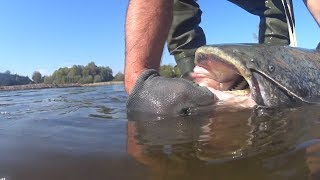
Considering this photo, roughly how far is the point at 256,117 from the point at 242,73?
1.15 ft

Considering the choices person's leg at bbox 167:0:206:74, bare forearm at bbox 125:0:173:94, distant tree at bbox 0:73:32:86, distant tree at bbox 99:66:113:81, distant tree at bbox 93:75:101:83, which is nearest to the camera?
bare forearm at bbox 125:0:173:94

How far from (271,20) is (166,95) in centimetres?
317

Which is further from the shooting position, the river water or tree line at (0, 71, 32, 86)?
tree line at (0, 71, 32, 86)

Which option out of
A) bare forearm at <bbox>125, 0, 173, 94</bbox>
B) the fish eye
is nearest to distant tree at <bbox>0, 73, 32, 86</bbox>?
bare forearm at <bbox>125, 0, 173, 94</bbox>

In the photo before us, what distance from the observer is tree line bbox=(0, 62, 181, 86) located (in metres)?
13.6

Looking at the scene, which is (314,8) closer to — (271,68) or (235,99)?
(271,68)

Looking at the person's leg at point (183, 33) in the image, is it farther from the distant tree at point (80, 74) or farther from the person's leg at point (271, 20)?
the distant tree at point (80, 74)

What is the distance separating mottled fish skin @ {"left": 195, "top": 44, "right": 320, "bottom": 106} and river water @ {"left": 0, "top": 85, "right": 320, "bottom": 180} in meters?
0.24

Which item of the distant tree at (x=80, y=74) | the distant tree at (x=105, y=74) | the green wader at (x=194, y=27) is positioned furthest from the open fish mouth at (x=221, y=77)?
the distant tree at (x=105, y=74)

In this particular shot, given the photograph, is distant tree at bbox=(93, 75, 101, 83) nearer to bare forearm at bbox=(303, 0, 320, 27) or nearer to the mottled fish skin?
bare forearm at bbox=(303, 0, 320, 27)

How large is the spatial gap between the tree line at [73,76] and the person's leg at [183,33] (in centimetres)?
919

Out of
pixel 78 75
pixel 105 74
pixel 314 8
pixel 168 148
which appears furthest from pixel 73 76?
pixel 168 148

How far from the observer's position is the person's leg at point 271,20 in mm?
4836

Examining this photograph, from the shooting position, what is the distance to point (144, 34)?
2.64 m
